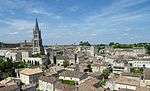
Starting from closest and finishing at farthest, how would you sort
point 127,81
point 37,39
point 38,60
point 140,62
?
point 127,81 → point 140,62 → point 38,60 → point 37,39

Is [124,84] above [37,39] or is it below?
below

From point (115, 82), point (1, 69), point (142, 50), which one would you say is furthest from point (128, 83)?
point (142, 50)

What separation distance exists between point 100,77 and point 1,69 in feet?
88.0

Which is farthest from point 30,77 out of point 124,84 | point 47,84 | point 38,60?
point 38,60

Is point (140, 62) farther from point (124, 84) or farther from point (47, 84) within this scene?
point (47, 84)

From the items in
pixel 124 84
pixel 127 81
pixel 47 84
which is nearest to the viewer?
pixel 124 84

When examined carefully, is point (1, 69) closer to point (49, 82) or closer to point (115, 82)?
point (49, 82)

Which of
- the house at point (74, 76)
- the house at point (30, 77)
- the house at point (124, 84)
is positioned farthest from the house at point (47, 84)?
the house at point (124, 84)

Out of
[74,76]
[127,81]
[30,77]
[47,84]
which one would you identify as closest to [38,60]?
[30,77]

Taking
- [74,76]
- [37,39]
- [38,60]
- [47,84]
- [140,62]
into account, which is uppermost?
[37,39]

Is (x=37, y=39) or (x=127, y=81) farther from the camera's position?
(x=37, y=39)

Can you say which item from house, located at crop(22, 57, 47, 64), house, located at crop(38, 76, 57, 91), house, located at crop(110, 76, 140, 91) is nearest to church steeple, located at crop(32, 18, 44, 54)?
house, located at crop(22, 57, 47, 64)

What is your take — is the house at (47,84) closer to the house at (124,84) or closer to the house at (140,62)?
the house at (124,84)

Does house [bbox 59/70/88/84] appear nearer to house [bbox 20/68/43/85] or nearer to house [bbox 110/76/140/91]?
house [bbox 20/68/43/85]
